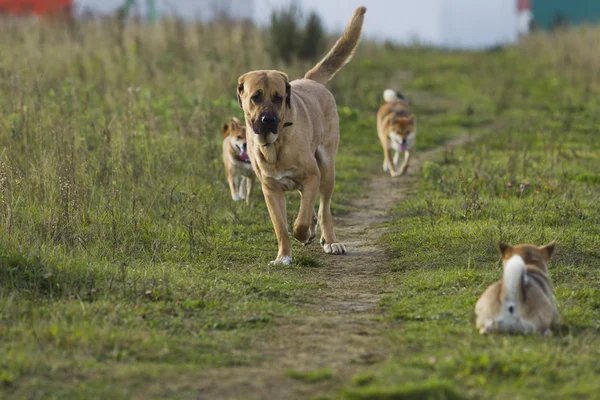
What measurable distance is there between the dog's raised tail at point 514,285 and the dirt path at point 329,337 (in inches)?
28.8

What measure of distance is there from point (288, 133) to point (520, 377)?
358 centimetres

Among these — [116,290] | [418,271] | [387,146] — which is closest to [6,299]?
[116,290]

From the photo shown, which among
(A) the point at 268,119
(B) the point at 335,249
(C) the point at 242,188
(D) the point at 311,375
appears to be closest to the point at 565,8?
(C) the point at 242,188

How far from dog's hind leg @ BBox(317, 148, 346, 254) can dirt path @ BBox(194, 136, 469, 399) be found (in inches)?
6.2

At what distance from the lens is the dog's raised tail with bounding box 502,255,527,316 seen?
17.0ft

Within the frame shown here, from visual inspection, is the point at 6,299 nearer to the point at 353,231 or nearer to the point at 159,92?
the point at 353,231

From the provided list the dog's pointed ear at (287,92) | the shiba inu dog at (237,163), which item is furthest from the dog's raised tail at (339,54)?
the dog's pointed ear at (287,92)

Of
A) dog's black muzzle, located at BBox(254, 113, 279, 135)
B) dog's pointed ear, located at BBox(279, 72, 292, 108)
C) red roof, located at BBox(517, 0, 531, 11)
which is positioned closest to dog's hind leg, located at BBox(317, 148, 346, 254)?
dog's pointed ear, located at BBox(279, 72, 292, 108)

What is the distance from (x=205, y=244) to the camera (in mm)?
8062

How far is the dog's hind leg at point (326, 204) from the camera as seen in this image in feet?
27.7

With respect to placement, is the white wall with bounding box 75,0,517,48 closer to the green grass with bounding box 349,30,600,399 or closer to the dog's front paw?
the green grass with bounding box 349,30,600,399

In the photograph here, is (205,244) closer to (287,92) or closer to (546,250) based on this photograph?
(287,92)

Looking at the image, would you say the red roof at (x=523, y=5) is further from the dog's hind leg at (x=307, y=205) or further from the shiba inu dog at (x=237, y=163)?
the dog's hind leg at (x=307, y=205)

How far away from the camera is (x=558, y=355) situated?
4922 millimetres
